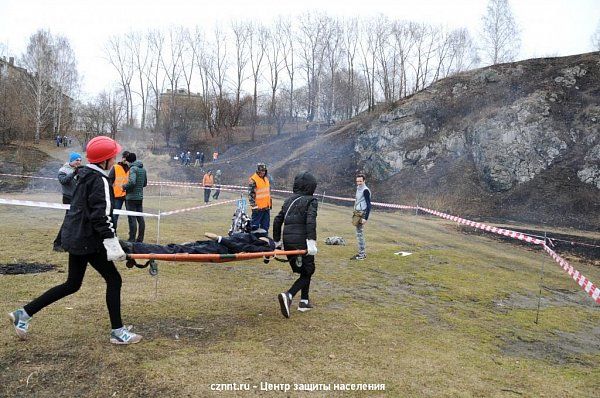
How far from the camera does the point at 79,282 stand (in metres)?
4.06

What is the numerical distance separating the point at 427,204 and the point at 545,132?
332 inches

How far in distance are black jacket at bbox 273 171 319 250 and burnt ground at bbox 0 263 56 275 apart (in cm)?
387

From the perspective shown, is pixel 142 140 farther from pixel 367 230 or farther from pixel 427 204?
pixel 367 230

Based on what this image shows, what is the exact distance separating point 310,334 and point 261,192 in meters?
5.09

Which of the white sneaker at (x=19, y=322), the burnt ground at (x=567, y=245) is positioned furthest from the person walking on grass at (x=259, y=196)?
the burnt ground at (x=567, y=245)

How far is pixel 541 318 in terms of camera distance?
6230 mm

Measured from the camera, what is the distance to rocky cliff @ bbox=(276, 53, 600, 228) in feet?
78.9

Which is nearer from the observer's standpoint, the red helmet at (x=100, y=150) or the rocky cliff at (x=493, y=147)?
the red helmet at (x=100, y=150)

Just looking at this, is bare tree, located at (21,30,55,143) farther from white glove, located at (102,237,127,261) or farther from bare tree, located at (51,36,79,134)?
white glove, located at (102,237,127,261)

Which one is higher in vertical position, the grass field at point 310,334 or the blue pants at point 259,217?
the blue pants at point 259,217

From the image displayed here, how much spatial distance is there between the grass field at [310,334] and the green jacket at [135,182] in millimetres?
1672

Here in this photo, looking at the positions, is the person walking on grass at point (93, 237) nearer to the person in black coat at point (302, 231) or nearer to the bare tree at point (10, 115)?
the person in black coat at point (302, 231)

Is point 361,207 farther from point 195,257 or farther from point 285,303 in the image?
point 195,257

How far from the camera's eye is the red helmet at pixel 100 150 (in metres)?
3.98
